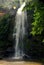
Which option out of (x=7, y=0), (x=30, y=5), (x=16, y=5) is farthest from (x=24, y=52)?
(x=30, y=5)

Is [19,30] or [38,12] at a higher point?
[38,12]

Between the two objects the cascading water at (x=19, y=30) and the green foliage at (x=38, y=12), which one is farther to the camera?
the cascading water at (x=19, y=30)

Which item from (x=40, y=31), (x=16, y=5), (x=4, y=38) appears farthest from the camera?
(x=16, y=5)

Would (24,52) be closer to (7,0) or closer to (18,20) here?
(18,20)

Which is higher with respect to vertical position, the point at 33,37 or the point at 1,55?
the point at 33,37

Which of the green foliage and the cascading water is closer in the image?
the green foliage

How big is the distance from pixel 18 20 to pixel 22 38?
162 centimetres

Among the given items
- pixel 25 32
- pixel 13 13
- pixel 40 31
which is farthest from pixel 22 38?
pixel 40 31

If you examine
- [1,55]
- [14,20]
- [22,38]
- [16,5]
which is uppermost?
[16,5]

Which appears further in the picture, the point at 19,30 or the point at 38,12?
the point at 19,30

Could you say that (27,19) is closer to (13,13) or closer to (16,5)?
(13,13)

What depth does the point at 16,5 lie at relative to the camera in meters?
20.6

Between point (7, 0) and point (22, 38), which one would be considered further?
point (7, 0)

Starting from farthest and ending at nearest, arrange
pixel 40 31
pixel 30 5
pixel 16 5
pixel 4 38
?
pixel 16 5, pixel 4 38, pixel 40 31, pixel 30 5
